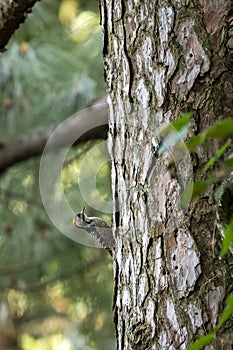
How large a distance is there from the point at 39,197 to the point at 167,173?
1648 mm

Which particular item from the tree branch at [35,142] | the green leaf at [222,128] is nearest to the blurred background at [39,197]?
the tree branch at [35,142]

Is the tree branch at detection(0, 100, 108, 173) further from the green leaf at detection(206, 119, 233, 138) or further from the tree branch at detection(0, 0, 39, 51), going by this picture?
the green leaf at detection(206, 119, 233, 138)

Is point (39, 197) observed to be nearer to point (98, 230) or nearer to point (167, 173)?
point (98, 230)

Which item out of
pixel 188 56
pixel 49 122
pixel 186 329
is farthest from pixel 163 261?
pixel 49 122

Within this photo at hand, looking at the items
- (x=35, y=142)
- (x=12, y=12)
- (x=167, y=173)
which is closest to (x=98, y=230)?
(x=167, y=173)

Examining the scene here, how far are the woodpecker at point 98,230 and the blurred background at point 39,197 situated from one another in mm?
1051

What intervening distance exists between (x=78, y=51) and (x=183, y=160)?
1570mm

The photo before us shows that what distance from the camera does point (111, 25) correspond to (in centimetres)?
96

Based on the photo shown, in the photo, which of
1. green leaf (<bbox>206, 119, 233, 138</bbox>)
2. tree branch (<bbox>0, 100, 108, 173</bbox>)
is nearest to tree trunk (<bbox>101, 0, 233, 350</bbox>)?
green leaf (<bbox>206, 119, 233, 138</bbox>)

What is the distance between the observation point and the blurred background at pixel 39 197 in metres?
2.31

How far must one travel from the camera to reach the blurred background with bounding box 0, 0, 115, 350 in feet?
7.57

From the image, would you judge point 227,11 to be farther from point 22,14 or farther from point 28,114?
point 28,114

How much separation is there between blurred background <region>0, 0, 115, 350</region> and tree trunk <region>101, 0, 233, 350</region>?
3.75 ft

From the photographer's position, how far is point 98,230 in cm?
100
